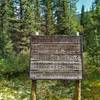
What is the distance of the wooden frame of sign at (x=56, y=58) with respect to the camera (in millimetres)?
14930

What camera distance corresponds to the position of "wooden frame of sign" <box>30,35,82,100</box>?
49.0 ft

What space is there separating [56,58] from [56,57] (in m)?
0.04

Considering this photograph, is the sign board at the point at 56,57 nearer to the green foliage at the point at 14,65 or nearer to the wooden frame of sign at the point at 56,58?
the wooden frame of sign at the point at 56,58

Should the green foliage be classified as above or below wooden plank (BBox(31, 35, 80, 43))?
below

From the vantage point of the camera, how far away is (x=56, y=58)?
1523 centimetres

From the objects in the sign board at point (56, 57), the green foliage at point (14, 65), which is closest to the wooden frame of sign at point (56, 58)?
the sign board at point (56, 57)

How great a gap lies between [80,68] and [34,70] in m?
2.02

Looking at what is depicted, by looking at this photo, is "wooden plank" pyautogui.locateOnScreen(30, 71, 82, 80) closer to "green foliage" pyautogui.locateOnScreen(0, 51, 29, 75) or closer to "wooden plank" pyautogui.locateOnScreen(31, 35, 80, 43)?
"wooden plank" pyautogui.locateOnScreen(31, 35, 80, 43)

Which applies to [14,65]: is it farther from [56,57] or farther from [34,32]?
[56,57]

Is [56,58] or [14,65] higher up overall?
[56,58]

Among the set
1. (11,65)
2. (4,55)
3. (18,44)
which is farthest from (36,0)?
(11,65)

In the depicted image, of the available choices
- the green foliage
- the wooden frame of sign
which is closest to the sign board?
the wooden frame of sign

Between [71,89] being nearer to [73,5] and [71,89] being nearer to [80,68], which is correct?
[80,68]

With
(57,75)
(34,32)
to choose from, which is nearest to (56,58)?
(57,75)
